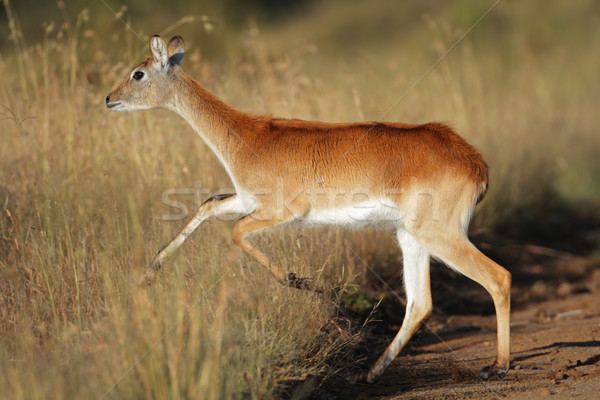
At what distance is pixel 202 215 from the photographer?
6.45 metres

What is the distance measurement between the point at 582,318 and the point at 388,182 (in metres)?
3.05

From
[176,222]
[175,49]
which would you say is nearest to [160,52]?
[175,49]

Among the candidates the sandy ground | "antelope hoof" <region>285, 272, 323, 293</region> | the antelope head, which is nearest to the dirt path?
the sandy ground

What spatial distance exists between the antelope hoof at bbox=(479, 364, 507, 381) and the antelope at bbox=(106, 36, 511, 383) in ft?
0.03

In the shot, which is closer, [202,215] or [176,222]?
[202,215]

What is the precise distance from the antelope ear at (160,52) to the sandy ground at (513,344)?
131 inches

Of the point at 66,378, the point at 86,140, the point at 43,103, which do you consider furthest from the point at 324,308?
the point at 43,103

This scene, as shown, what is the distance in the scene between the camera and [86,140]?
26.8ft

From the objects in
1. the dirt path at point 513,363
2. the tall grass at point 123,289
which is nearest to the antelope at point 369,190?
the dirt path at point 513,363

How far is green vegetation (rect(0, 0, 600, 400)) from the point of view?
14.6 feet

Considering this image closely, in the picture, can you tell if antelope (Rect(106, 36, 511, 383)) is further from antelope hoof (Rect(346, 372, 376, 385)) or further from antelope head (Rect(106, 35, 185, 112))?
antelope head (Rect(106, 35, 185, 112))

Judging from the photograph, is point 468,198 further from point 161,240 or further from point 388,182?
point 161,240

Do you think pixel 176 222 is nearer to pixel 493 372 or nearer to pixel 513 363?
pixel 493 372

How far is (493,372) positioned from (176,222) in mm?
3194
